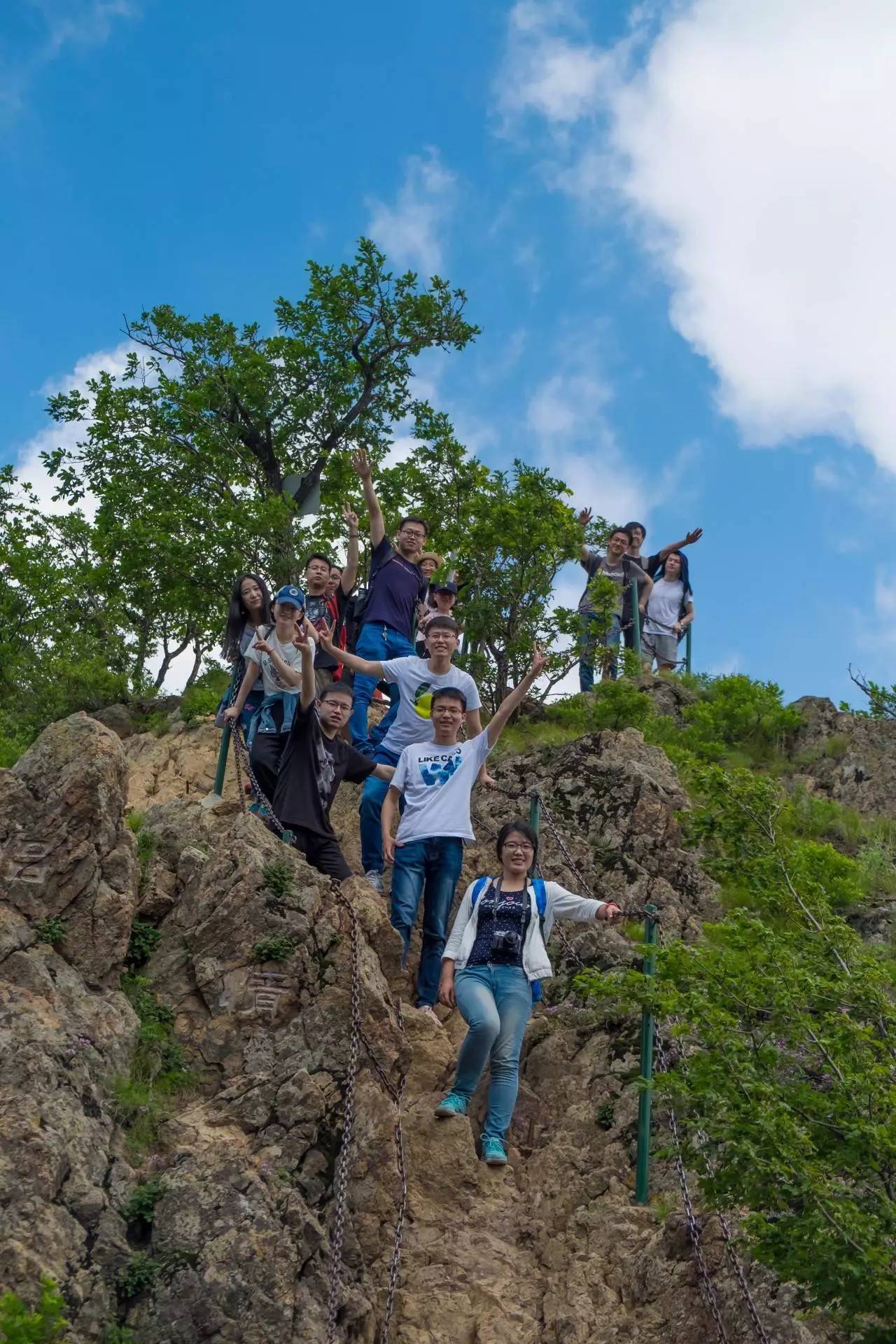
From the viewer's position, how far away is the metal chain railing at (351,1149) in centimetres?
777

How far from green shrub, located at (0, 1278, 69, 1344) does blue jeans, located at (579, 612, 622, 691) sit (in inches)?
433

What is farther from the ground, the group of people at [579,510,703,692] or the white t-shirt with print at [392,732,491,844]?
the group of people at [579,510,703,692]

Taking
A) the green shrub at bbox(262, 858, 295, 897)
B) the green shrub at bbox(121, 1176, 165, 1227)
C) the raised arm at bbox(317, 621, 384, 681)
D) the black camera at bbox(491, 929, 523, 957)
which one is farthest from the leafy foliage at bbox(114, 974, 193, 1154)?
the raised arm at bbox(317, 621, 384, 681)

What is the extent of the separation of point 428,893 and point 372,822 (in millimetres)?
1253

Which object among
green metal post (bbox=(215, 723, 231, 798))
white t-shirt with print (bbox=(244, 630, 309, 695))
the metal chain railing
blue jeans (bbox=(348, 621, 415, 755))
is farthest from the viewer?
blue jeans (bbox=(348, 621, 415, 755))

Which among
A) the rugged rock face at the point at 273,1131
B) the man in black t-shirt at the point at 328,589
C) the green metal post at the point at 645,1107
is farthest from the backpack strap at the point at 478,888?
the man in black t-shirt at the point at 328,589

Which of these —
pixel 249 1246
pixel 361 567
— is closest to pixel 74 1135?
pixel 249 1246

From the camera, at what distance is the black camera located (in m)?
9.14

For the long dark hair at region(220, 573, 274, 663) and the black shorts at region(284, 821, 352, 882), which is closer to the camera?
the black shorts at region(284, 821, 352, 882)

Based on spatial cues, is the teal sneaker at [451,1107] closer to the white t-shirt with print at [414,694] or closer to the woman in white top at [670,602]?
the white t-shirt with print at [414,694]

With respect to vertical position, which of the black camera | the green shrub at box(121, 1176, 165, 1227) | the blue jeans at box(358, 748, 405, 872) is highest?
the blue jeans at box(358, 748, 405, 872)

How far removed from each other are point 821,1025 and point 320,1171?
10.2 feet

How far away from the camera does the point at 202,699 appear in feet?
57.1

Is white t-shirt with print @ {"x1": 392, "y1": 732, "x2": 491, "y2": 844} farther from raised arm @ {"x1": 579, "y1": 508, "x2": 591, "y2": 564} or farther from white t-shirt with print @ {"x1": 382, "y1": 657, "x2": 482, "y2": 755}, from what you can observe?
raised arm @ {"x1": 579, "y1": 508, "x2": 591, "y2": 564}
